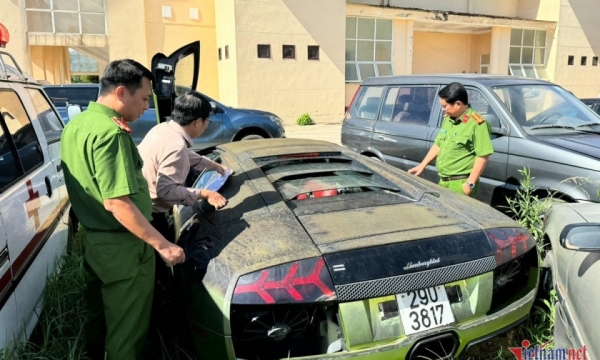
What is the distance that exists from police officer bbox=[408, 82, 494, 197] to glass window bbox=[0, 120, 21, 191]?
3.26 m

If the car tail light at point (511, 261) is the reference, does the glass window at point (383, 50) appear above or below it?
above

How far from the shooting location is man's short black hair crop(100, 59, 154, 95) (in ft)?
7.00

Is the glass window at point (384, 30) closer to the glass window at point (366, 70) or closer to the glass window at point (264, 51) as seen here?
the glass window at point (366, 70)

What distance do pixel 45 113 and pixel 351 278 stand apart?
3.57 metres

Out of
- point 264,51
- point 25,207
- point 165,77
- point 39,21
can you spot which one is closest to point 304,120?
point 264,51

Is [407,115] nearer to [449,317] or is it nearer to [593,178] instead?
[593,178]

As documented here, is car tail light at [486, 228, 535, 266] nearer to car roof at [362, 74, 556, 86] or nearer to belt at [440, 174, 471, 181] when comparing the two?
belt at [440, 174, 471, 181]

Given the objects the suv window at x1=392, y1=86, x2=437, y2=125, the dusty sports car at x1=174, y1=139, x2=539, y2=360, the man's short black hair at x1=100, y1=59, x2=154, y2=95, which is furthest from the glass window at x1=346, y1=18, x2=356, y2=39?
the man's short black hair at x1=100, y1=59, x2=154, y2=95

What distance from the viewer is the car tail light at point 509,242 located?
2207mm

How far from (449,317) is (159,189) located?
6.07 ft

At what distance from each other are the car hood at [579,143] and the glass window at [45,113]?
14.7ft

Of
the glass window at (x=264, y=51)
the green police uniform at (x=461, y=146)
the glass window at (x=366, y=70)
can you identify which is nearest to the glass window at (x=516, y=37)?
the glass window at (x=366, y=70)

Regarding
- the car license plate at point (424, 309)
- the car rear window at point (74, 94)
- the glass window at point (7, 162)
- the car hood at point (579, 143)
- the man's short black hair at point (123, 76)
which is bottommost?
the car license plate at point (424, 309)

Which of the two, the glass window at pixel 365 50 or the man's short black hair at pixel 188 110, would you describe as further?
the glass window at pixel 365 50
